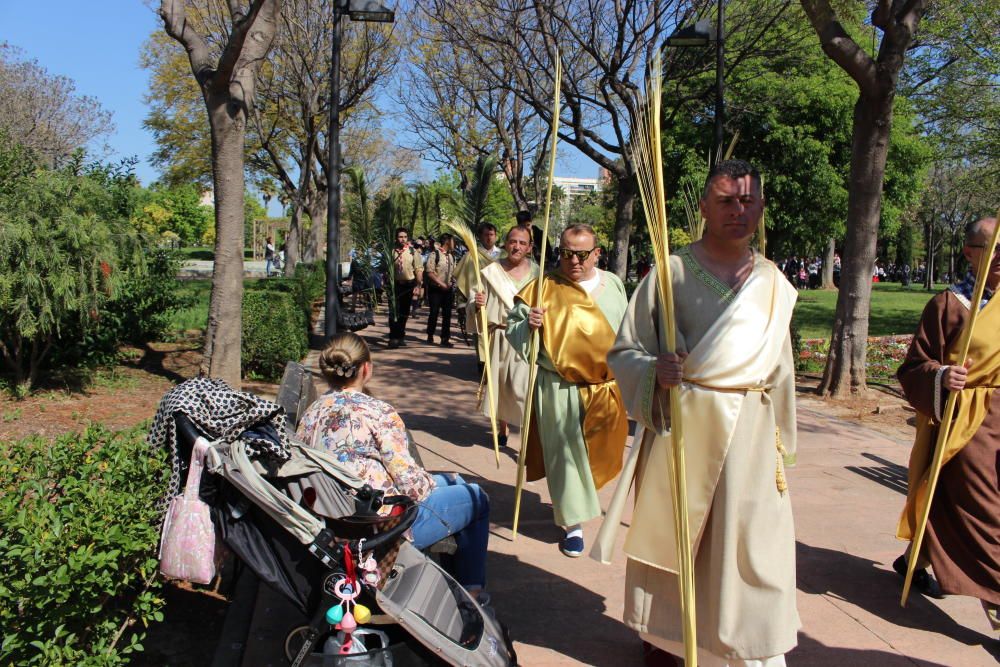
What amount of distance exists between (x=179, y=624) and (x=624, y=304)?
2837 mm

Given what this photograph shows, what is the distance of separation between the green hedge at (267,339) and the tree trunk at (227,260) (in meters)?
1.59

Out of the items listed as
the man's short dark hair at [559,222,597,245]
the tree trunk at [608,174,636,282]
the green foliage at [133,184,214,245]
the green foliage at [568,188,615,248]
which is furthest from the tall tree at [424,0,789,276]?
the green foliage at [133,184,214,245]

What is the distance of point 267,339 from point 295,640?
6.69 meters

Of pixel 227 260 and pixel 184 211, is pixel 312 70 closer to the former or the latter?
pixel 227 260

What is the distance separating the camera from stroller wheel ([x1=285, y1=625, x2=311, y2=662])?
2.96 m

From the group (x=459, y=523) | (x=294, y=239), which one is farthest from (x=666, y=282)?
(x=294, y=239)

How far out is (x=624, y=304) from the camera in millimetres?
4957

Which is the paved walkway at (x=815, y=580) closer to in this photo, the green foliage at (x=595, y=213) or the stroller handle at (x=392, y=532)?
the stroller handle at (x=392, y=532)

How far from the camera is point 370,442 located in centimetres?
322

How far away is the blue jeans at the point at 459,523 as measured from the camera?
3418 millimetres

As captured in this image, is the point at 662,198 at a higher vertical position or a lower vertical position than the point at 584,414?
higher

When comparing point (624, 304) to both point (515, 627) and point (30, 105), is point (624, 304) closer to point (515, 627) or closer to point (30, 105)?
point (515, 627)

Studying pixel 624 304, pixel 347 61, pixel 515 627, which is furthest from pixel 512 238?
pixel 347 61

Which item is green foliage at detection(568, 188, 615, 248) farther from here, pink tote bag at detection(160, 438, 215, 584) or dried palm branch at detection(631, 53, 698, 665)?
pink tote bag at detection(160, 438, 215, 584)
